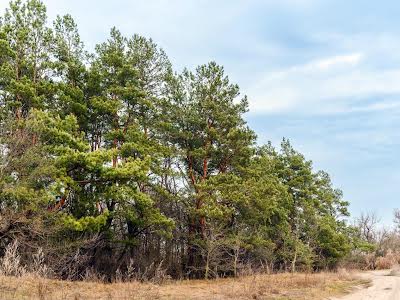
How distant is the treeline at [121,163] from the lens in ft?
64.2

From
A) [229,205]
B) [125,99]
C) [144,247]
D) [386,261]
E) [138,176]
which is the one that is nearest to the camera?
[138,176]

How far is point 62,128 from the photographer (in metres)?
20.9

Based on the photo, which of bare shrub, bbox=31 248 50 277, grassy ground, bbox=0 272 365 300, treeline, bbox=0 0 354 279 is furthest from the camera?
treeline, bbox=0 0 354 279

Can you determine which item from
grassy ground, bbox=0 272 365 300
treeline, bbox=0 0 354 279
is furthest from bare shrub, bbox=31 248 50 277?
treeline, bbox=0 0 354 279

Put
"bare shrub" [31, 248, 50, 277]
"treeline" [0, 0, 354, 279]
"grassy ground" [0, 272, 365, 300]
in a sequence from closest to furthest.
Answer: "grassy ground" [0, 272, 365, 300] → "bare shrub" [31, 248, 50, 277] → "treeline" [0, 0, 354, 279]

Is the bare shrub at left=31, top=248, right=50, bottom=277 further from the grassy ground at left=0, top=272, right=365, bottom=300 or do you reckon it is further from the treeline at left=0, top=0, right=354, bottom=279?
the treeline at left=0, top=0, right=354, bottom=279

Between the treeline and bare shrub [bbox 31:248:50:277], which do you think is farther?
the treeline

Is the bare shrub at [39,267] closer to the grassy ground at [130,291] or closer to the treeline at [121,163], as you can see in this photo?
the grassy ground at [130,291]

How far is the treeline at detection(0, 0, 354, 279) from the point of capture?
19.6 m

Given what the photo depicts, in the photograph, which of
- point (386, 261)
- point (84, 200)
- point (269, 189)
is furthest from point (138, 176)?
point (386, 261)

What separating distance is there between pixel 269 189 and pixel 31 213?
16570 mm

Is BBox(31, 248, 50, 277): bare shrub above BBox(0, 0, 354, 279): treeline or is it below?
below

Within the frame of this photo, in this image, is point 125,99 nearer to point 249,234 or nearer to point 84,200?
point 84,200

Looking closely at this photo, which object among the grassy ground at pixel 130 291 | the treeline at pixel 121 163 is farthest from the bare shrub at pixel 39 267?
the treeline at pixel 121 163
